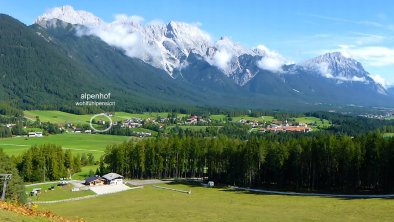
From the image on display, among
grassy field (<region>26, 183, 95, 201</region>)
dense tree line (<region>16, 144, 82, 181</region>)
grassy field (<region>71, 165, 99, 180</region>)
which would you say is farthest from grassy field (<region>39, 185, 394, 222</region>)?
dense tree line (<region>16, 144, 82, 181</region>)

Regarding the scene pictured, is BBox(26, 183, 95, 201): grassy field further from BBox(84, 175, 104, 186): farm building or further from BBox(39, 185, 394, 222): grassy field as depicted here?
BBox(39, 185, 394, 222): grassy field

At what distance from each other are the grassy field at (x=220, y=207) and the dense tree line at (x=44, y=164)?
115 feet

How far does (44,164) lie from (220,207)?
211ft

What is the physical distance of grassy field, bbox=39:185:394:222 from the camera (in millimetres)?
60750

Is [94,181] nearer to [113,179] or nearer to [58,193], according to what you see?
[113,179]

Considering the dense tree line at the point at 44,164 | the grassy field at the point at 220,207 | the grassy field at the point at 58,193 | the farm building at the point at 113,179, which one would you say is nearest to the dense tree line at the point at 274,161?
the farm building at the point at 113,179

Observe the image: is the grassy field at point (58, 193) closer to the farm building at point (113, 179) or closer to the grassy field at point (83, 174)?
the farm building at point (113, 179)

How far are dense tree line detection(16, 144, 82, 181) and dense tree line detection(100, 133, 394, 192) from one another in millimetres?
10407

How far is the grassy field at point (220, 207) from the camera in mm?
60750

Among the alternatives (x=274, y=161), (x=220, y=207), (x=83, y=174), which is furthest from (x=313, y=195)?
(x=83, y=174)

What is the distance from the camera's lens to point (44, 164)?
120 meters

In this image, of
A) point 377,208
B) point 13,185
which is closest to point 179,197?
point 13,185

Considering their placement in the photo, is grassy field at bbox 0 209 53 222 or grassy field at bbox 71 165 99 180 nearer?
grassy field at bbox 0 209 53 222

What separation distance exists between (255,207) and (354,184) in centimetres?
2937
